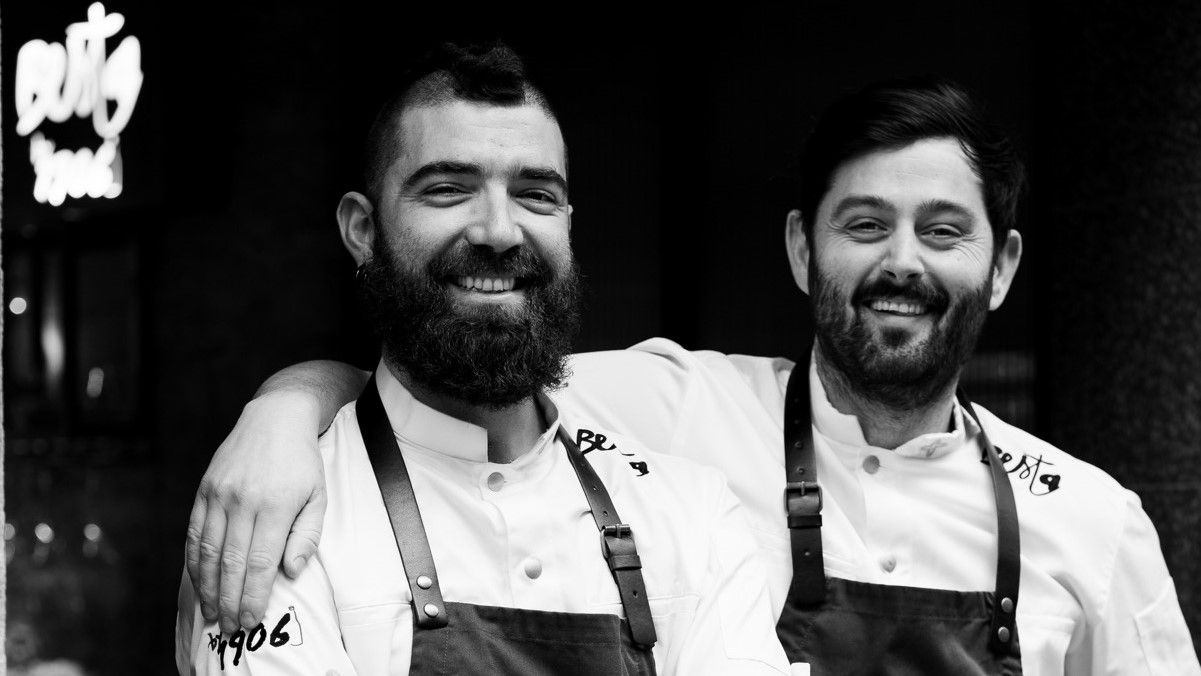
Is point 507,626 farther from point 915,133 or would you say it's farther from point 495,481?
point 915,133

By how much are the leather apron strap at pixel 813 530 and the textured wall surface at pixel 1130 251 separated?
966 mm

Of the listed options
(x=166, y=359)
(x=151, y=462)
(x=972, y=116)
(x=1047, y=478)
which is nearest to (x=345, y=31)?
(x=166, y=359)

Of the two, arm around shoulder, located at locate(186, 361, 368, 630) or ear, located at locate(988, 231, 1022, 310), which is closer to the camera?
arm around shoulder, located at locate(186, 361, 368, 630)

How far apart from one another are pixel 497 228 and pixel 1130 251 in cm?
204

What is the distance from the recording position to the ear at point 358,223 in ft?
8.07

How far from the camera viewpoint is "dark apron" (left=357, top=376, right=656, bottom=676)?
2086 mm

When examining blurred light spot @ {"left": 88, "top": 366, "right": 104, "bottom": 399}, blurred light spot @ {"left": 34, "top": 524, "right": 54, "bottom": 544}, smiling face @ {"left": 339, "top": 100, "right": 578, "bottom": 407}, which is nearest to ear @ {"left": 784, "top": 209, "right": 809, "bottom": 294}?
smiling face @ {"left": 339, "top": 100, "right": 578, "bottom": 407}

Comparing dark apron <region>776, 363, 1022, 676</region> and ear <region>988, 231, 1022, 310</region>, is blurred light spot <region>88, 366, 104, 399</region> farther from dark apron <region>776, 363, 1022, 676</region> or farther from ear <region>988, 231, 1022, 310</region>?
ear <region>988, 231, 1022, 310</region>

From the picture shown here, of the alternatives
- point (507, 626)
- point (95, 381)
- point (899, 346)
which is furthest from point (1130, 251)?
point (95, 381)

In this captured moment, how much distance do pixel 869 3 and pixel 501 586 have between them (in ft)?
8.17

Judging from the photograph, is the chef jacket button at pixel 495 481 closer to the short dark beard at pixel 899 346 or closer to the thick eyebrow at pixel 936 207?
the short dark beard at pixel 899 346

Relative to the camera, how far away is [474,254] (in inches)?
89.8

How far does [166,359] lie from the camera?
211 inches

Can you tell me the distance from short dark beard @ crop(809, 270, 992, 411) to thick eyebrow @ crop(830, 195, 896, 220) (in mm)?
132
